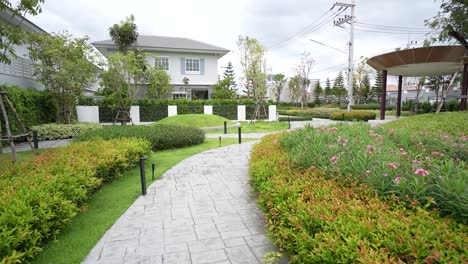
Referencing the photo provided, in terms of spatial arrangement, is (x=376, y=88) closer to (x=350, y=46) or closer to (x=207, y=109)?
(x=350, y=46)

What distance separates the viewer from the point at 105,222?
12.3 ft

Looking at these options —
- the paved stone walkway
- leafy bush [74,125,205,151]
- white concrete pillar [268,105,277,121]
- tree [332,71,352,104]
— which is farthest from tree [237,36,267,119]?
tree [332,71,352,104]

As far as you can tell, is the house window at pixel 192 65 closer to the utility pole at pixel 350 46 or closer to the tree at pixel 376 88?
the utility pole at pixel 350 46

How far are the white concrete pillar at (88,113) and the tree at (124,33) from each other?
5957mm

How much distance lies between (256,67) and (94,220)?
17.5 metres

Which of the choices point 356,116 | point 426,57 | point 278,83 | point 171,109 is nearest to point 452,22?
point 426,57

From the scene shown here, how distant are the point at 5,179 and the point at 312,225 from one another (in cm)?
424

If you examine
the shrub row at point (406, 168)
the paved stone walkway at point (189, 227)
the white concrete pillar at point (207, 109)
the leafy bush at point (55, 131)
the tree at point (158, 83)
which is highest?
the tree at point (158, 83)

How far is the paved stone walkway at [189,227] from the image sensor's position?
9.51 ft

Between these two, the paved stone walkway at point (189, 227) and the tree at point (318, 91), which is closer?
the paved stone walkway at point (189, 227)

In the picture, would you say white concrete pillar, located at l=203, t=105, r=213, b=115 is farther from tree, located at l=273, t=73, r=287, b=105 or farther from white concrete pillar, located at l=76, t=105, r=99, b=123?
tree, located at l=273, t=73, r=287, b=105

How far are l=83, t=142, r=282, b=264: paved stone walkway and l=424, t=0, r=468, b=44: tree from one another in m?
10.3

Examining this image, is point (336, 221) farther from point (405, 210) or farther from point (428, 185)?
point (428, 185)

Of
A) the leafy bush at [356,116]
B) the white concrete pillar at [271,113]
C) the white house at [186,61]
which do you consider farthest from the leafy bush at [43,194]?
the white house at [186,61]
